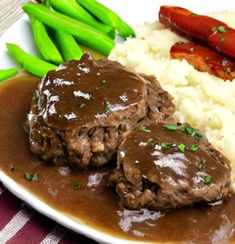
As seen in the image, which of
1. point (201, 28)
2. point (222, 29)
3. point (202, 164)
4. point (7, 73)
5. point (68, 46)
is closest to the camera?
point (202, 164)

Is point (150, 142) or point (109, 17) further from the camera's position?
point (109, 17)

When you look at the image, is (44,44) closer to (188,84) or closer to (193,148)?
(188,84)

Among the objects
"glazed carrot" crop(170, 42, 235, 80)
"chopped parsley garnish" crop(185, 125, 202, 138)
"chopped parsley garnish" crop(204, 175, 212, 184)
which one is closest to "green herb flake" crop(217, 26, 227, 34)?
"glazed carrot" crop(170, 42, 235, 80)

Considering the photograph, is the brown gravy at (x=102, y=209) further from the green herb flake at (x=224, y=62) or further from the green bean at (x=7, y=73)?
the green herb flake at (x=224, y=62)

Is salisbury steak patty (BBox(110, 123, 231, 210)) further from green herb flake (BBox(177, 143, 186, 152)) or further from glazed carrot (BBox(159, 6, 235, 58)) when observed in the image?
glazed carrot (BBox(159, 6, 235, 58))

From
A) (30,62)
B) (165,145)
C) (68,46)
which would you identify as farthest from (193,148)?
(68,46)

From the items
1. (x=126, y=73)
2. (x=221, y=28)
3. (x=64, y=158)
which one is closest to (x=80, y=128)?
(x=64, y=158)
